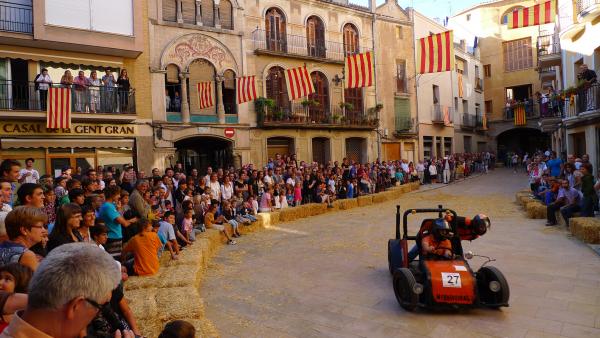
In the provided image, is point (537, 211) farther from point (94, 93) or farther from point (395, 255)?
point (94, 93)

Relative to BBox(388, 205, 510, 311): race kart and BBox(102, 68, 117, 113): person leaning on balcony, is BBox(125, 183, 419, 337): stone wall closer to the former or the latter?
BBox(388, 205, 510, 311): race kart

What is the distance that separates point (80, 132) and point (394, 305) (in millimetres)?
15333

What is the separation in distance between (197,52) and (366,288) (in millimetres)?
16889

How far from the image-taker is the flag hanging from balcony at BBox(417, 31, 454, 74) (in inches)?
658

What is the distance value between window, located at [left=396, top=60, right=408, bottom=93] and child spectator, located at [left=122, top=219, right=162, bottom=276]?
2672 centimetres

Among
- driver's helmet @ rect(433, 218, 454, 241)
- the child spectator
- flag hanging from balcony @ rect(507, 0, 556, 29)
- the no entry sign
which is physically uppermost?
flag hanging from balcony @ rect(507, 0, 556, 29)

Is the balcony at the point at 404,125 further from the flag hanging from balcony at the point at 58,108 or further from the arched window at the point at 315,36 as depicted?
the flag hanging from balcony at the point at 58,108

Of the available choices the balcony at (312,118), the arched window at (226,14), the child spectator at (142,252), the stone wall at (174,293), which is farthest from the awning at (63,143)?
the child spectator at (142,252)

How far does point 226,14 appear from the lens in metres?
22.2

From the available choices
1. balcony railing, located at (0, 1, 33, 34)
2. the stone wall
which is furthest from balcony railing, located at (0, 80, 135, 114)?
the stone wall

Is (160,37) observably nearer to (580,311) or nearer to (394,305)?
(394,305)

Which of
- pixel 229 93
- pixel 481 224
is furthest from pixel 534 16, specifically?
pixel 481 224

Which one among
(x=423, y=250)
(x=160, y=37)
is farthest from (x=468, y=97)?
(x=423, y=250)

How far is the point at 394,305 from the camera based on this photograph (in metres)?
6.39
